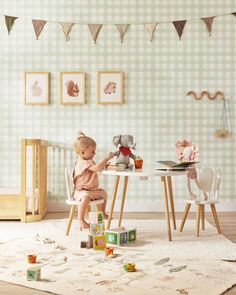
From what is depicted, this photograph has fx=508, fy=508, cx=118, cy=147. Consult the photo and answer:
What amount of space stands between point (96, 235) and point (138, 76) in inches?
97.8

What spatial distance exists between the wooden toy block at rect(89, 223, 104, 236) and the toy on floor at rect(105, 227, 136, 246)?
0.10 meters

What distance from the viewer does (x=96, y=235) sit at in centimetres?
363

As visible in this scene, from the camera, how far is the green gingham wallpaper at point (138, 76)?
18.4ft

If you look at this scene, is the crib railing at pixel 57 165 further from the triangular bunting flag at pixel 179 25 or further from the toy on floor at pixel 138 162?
the triangular bunting flag at pixel 179 25

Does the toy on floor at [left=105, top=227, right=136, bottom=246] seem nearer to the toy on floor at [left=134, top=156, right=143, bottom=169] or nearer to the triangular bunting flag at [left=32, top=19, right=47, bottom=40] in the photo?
the toy on floor at [left=134, top=156, right=143, bottom=169]

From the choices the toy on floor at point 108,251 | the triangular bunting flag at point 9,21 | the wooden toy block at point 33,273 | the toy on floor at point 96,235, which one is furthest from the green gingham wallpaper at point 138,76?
the wooden toy block at point 33,273

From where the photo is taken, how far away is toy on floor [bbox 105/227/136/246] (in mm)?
3701

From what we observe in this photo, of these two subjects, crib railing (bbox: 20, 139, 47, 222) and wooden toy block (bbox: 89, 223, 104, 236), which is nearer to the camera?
wooden toy block (bbox: 89, 223, 104, 236)

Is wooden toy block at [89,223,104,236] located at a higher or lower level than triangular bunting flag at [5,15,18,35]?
lower

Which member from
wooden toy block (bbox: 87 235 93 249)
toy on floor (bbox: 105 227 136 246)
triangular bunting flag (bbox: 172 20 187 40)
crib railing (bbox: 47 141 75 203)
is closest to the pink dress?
toy on floor (bbox: 105 227 136 246)

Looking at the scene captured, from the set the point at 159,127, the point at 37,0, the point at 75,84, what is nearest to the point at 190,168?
the point at 159,127

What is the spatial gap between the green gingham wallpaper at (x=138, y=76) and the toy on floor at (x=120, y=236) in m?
1.87

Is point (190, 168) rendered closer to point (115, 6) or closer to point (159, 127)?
point (159, 127)

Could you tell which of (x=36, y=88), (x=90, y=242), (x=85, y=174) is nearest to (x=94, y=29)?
(x=36, y=88)
